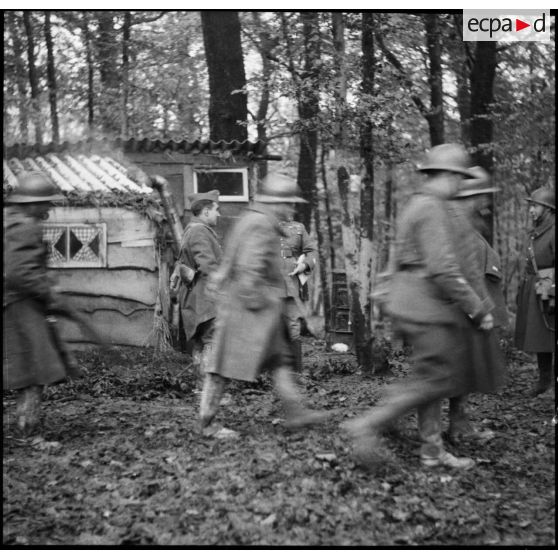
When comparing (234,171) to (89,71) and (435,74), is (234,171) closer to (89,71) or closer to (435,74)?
(435,74)

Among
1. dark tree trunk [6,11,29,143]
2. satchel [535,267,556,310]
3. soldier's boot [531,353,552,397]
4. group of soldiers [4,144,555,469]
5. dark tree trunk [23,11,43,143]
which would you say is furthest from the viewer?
dark tree trunk [6,11,29,143]

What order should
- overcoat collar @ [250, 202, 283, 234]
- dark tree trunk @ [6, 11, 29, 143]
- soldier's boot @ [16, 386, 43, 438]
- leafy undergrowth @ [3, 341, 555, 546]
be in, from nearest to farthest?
leafy undergrowth @ [3, 341, 555, 546], overcoat collar @ [250, 202, 283, 234], soldier's boot @ [16, 386, 43, 438], dark tree trunk @ [6, 11, 29, 143]

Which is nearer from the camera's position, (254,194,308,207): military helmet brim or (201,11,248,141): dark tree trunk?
(254,194,308,207): military helmet brim

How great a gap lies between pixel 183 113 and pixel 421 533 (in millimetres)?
17776

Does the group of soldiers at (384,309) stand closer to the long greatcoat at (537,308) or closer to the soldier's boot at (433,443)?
the soldier's boot at (433,443)

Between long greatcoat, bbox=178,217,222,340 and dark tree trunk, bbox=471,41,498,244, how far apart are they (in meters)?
6.80

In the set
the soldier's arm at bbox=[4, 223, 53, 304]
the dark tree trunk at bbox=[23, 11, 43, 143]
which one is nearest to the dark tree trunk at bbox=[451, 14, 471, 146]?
the dark tree trunk at bbox=[23, 11, 43, 143]

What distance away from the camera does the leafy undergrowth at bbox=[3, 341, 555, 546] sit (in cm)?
416

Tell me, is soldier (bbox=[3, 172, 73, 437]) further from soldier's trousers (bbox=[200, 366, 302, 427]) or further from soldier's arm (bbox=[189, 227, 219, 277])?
soldier's arm (bbox=[189, 227, 219, 277])

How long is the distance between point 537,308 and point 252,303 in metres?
3.88

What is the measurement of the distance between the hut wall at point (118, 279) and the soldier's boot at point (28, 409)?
5.34 metres

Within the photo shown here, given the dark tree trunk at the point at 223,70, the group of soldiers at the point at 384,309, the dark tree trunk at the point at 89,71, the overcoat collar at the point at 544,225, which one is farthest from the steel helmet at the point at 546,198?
the dark tree trunk at the point at 89,71

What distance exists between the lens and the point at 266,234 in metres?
5.39
